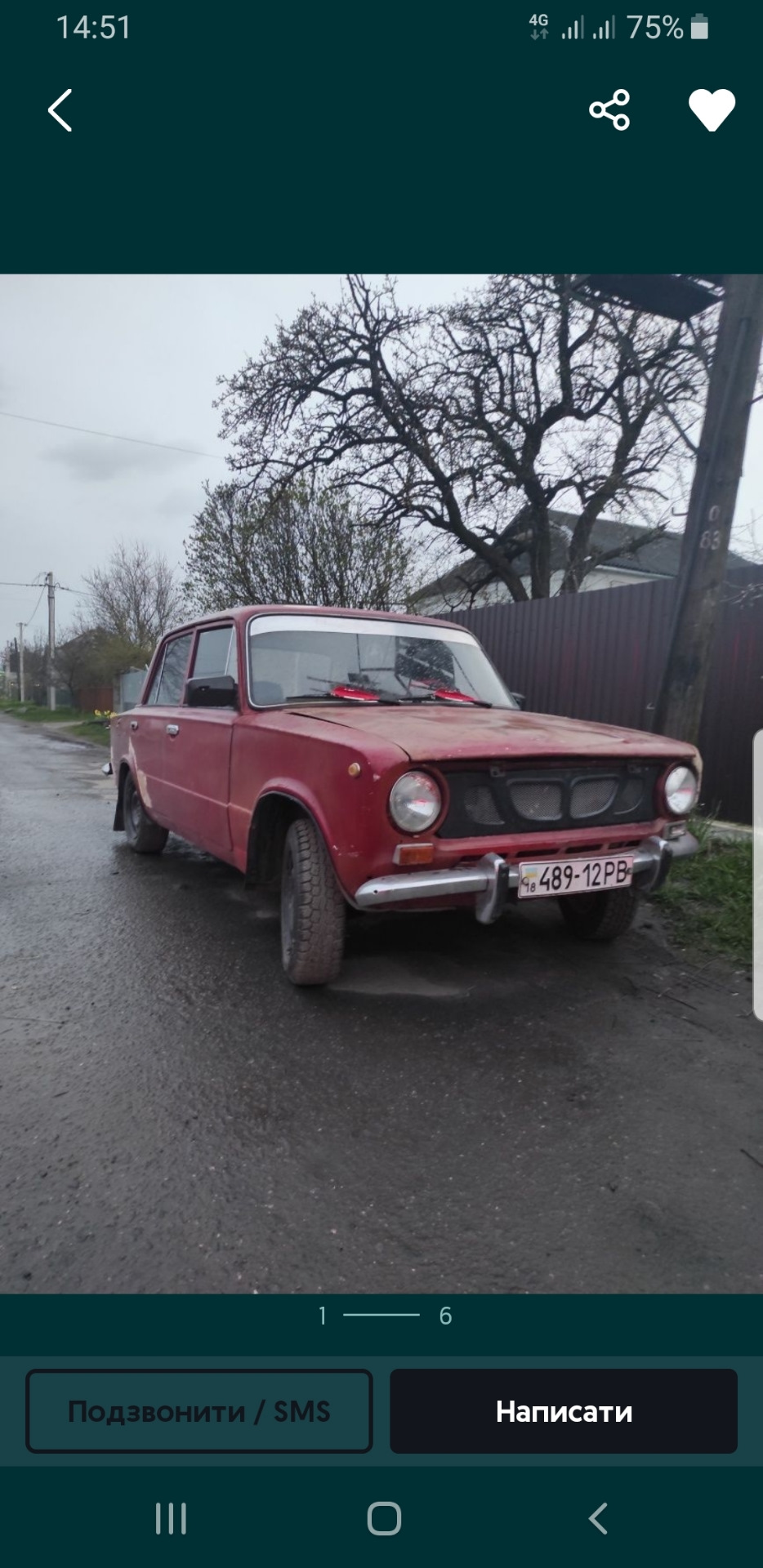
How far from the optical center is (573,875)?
3.10 metres

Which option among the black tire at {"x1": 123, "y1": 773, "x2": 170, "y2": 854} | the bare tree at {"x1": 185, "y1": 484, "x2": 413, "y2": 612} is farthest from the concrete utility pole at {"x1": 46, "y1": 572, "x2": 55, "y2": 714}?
the black tire at {"x1": 123, "y1": 773, "x2": 170, "y2": 854}

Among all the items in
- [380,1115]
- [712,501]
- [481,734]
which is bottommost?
[380,1115]

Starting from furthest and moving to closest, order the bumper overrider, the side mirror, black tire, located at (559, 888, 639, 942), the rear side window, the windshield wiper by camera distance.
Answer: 1. the rear side window
2. the windshield wiper
3. the side mirror
4. black tire, located at (559, 888, 639, 942)
5. the bumper overrider

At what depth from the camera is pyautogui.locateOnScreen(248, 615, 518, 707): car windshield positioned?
4.03 m

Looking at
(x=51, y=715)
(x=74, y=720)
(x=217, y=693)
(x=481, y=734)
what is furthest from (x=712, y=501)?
(x=51, y=715)

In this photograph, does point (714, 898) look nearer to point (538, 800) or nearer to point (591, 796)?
point (591, 796)

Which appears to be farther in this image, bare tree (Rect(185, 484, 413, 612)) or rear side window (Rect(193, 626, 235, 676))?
bare tree (Rect(185, 484, 413, 612))

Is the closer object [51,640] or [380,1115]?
[380,1115]

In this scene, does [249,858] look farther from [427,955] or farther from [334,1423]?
[334,1423]
